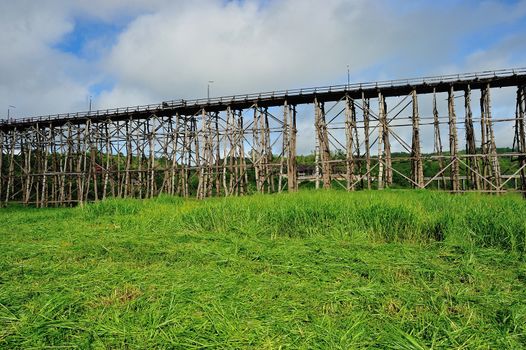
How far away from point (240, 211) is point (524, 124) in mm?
16009

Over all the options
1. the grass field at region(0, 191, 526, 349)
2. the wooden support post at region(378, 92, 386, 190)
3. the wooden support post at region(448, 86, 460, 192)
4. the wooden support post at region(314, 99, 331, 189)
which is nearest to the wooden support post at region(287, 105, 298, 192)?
the wooden support post at region(314, 99, 331, 189)

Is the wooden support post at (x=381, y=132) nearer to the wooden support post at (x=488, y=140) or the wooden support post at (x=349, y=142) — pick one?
the wooden support post at (x=349, y=142)

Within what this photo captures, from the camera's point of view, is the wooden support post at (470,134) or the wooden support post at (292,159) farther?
the wooden support post at (292,159)

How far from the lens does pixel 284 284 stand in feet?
10.7

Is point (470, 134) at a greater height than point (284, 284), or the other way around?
point (470, 134)

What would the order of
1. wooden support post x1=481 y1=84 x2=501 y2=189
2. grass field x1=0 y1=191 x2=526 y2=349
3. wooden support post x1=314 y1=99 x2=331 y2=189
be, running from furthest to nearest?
1. wooden support post x1=314 y1=99 x2=331 y2=189
2. wooden support post x1=481 y1=84 x2=501 y2=189
3. grass field x1=0 y1=191 x2=526 y2=349

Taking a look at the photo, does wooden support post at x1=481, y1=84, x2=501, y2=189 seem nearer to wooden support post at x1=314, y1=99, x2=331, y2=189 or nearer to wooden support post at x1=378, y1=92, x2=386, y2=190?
wooden support post at x1=378, y1=92, x2=386, y2=190

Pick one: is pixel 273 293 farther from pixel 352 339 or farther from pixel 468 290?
pixel 468 290

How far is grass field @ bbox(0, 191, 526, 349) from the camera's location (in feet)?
7.47

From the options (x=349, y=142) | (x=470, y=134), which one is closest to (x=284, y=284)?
(x=349, y=142)

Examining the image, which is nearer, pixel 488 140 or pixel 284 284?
pixel 284 284

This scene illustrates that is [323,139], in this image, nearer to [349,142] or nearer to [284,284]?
[349,142]

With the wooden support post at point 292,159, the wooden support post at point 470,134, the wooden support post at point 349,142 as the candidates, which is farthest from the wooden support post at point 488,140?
the wooden support post at point 292,159

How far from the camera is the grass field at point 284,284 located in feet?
7.47
